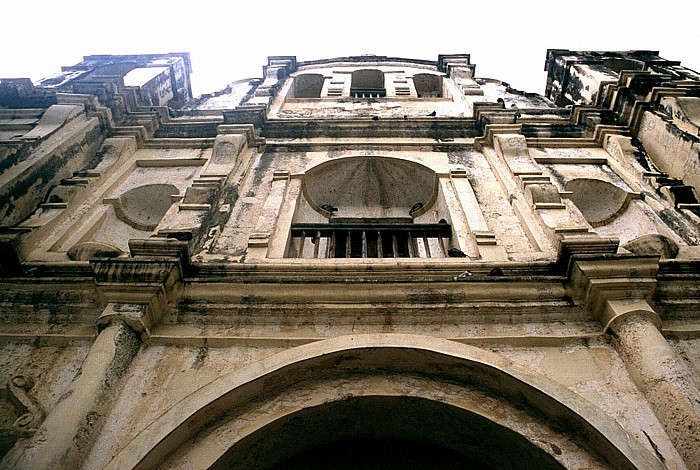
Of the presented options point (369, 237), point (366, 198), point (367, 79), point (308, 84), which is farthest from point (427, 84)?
point (369, 237)

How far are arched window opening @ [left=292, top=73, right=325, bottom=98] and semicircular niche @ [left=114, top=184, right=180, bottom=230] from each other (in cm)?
925

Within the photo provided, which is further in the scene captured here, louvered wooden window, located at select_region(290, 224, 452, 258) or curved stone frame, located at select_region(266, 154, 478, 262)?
louvered wooden window, located at select_region(290, 224, 452, 258)

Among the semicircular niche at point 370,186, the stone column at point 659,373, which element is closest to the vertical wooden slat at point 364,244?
the semicircular niche at point 370,186

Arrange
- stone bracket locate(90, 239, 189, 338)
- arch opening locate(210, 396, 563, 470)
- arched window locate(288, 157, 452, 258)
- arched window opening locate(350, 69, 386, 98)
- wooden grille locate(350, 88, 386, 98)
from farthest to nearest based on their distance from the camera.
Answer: arched window opening locate(350, 69, 386, 98) → wooden grille locate(350, 88, 386, 98) → arched window locate(288, 157, 452, 258) → stone bracket locate(90, 239, 189, 338) → arch opening locate(210, 396, 563, 470)

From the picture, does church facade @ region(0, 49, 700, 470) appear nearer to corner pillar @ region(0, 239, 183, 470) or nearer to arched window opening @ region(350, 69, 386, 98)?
corner pillar @ region(0, 239, 183, 470)

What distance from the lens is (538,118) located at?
11.6 m

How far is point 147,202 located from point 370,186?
13.8ft

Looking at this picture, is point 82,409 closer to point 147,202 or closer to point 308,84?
point 147,202

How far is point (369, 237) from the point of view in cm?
780

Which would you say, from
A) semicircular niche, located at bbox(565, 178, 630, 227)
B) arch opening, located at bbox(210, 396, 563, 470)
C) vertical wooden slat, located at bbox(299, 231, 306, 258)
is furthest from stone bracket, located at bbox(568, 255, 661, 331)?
Result: vertical wooden slat, located at bbox(299, 231, 306, 258)

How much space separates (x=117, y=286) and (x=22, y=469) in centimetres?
206

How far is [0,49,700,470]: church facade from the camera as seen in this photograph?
461 centimetres

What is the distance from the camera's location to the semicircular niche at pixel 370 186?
976 centimetres

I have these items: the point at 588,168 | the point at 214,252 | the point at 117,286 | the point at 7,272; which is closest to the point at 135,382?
the point at 117,286
